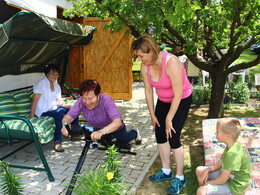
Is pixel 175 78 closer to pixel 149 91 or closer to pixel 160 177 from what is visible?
pixel 149 91

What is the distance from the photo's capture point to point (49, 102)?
5133 millimetres

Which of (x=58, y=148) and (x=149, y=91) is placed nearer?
(x=149, y=91)

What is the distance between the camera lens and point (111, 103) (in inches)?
157

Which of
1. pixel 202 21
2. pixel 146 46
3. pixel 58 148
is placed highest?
pixel 202 21

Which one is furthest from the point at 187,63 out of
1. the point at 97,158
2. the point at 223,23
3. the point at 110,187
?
the point at 110,187

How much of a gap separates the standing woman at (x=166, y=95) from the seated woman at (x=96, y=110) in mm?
521

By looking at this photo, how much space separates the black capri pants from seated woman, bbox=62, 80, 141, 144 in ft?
1.71

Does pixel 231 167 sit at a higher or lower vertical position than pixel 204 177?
higher

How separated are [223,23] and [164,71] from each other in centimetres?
190

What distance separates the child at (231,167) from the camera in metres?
2.81

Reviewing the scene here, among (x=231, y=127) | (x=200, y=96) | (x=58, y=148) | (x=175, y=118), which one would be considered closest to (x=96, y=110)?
(x=175, y=118)

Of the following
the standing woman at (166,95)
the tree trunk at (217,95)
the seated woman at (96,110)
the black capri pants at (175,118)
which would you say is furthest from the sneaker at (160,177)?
the tree trunk at (217,95)

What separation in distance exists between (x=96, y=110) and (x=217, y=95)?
3.22 meters

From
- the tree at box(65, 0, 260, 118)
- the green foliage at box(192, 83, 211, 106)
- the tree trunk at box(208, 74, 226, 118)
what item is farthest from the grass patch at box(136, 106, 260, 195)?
the tree at box(65, 0, 260, 118)
